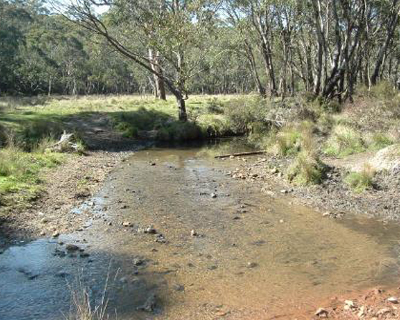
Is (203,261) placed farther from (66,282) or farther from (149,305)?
(66,282)

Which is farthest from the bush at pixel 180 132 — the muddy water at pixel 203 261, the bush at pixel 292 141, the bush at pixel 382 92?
the muddy water at pixel 203 261

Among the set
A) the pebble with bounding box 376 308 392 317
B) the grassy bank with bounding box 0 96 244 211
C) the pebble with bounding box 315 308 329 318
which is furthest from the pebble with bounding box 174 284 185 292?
the grassy bank with bounding box 0 96 244 211

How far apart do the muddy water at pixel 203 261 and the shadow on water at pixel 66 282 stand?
0.02 meters

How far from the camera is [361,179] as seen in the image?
11.3 m

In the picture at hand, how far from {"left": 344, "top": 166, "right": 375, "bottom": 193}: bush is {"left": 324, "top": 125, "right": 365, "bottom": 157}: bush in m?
3.16

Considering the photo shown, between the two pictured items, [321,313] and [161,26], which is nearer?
[321,313]

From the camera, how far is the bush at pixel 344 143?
14868 mm

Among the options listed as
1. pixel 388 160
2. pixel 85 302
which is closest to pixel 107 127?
pixel 388 160

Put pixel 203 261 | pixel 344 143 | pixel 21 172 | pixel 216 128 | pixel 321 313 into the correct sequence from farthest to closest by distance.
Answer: pixel 216 128 → pixel 344 143 → pixel 21 172 → pixel 203 261 → pixel 321 313

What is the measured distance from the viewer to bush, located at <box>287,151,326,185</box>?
12.2m

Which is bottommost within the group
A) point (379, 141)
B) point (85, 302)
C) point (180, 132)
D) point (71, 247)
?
point (71, 247)

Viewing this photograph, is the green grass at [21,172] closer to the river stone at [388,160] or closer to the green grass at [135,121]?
the green grass at [135,121]

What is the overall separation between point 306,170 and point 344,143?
381cm

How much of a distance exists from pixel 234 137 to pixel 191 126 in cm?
235
